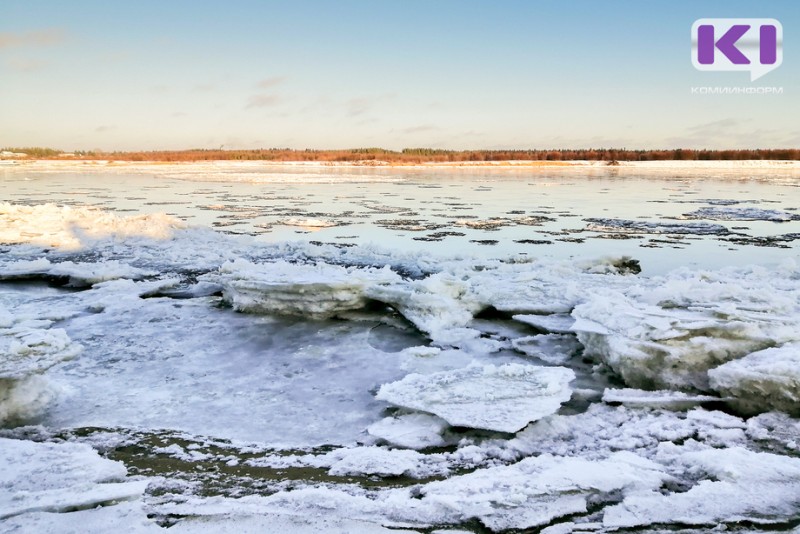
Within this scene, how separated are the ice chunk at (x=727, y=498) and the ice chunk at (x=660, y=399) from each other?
2.22 ft

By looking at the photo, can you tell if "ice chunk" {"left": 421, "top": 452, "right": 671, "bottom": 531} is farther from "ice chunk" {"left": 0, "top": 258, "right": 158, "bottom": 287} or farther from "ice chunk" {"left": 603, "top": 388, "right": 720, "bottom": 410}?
"ice chunk" {"left": 0, "top": 258, "right": 158, "bottom": 287}

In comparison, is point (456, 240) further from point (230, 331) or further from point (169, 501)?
point (169, 501)

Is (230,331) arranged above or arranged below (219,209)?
below

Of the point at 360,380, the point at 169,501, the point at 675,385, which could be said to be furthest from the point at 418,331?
the point at 169,501

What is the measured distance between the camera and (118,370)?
13.3 feet

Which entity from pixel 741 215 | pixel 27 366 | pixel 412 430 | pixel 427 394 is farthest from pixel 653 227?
pixel 27 366

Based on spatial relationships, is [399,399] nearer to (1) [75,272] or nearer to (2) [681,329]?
(2) [681,329]

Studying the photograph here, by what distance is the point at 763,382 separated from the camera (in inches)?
128

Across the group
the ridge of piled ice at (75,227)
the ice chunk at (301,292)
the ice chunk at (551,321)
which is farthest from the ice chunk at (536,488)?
the ridge of piled ice at (75,227)

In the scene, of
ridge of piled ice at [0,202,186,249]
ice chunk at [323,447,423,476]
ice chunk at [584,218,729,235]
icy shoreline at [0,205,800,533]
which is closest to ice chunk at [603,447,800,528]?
icy shoreline at [0,205,800,533]

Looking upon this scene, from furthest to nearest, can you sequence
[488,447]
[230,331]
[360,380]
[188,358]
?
1. [230,331]
2. [188,358]
3. [360,380]
4. [488,447]

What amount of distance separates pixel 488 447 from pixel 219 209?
1359 cm

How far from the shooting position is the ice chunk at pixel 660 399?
11.1 ft

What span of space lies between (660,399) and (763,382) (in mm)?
555
